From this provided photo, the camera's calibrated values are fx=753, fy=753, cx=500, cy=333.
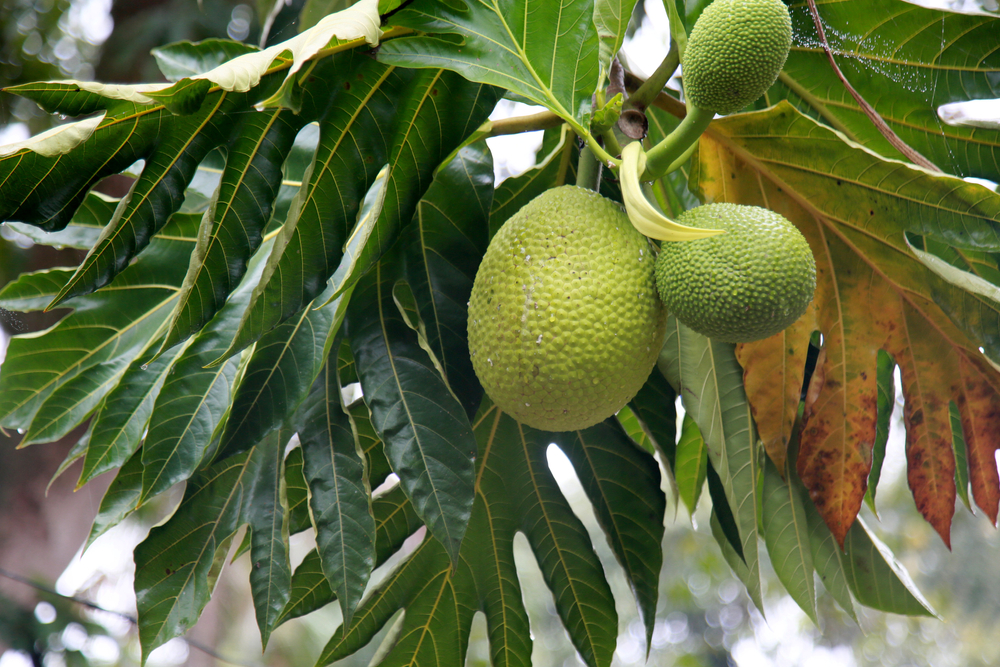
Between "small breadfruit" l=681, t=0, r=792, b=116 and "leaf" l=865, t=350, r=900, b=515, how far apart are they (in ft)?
1.72

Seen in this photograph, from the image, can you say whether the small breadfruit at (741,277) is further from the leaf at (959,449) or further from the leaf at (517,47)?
the leaf at (959,449)

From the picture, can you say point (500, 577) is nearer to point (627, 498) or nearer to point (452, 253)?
point (627, 498)

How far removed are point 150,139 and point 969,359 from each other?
94cm

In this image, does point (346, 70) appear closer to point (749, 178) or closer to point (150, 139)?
point (150, 139)

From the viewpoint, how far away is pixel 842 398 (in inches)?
36.6

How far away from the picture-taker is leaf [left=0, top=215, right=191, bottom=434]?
1.04 meters

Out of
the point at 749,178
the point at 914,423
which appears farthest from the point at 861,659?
the point at 749,178

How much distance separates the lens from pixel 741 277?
2.15 ft

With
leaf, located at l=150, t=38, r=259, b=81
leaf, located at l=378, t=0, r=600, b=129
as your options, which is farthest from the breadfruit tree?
leaf, located at l=150, t=38, r=259, b=81

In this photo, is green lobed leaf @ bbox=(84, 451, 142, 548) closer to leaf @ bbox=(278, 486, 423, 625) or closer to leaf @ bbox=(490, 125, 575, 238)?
leaf @ bbox=(278, 486, 423, 625)

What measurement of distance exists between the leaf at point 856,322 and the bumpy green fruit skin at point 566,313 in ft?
0.81

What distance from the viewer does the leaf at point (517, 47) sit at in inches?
26.0

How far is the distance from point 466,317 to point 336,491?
25cm

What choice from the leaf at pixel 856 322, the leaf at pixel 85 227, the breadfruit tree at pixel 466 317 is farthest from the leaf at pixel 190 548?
the leaf at pixel 856 322
